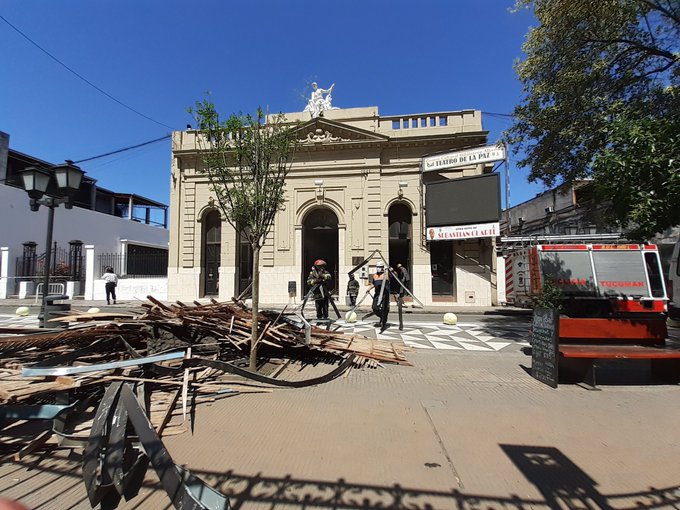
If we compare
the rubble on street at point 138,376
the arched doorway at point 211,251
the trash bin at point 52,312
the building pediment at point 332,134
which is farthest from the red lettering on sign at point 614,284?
the arched doorway at point 211,251

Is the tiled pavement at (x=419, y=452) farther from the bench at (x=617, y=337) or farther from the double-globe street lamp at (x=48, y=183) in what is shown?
the double-globe street lamp at (x=48, y=183)

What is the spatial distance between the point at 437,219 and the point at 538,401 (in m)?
13.2

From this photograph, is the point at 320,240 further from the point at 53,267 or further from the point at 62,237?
the point at 62,237

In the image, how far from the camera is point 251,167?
5.60 meters

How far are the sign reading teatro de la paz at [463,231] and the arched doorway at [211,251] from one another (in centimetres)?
1135

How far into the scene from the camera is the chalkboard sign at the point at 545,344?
5125 millimetres

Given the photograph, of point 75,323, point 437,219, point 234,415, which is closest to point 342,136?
point 437,219

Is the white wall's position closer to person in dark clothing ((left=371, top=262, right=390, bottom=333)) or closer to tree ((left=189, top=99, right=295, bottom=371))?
person in dark clothing ((left=371, top=262, right=390, bottom=333))

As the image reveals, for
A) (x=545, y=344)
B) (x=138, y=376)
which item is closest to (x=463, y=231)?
(x=545, y=344)

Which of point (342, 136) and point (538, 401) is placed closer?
point (538, 401)

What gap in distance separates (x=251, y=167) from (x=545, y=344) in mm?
5247

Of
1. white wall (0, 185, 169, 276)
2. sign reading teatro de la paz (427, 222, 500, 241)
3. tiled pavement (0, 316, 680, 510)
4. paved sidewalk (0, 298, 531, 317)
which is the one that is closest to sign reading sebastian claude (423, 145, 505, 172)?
sign reading teatro de la paz (427, 222, 500, 241)

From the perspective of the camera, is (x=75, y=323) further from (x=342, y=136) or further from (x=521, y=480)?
(x=342, y=136)

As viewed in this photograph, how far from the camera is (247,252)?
19.3 meters
